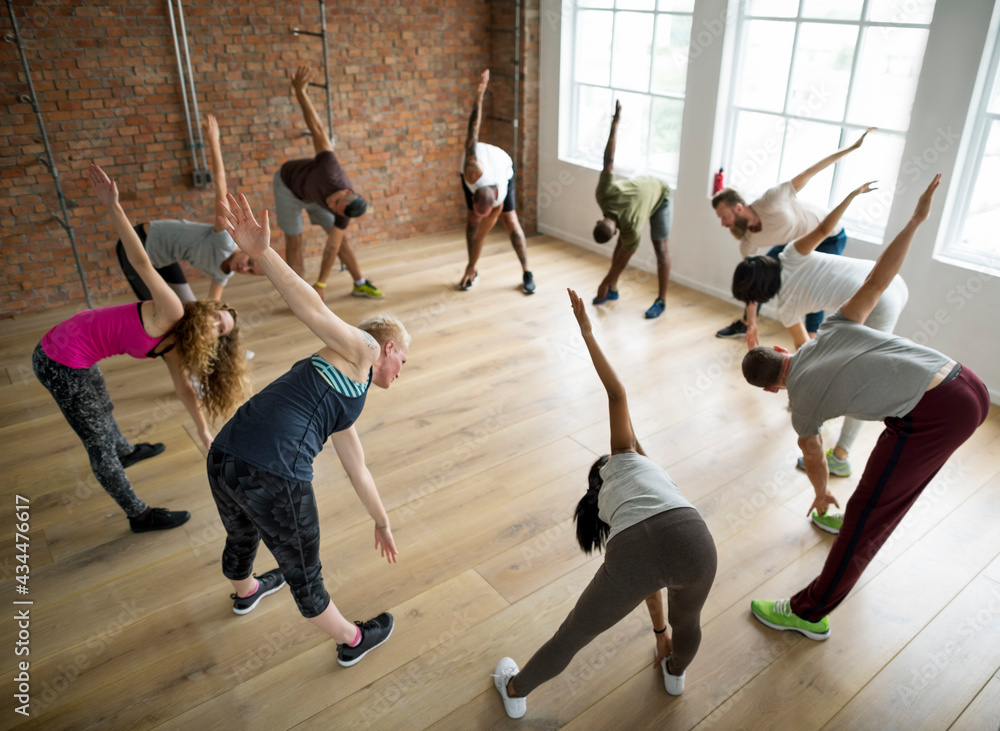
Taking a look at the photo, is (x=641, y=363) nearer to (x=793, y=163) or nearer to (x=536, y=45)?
(x=793, y=163)

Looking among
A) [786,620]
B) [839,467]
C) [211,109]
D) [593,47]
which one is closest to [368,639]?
[786,620]

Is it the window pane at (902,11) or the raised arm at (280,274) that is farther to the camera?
the window pane at (902,11)

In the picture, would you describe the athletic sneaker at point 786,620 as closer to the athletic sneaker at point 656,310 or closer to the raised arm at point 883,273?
the raised arm at point 883,273

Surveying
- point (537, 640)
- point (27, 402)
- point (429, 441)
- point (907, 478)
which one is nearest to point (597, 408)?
point (429, 441)

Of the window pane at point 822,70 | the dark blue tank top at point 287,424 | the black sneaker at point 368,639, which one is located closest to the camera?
the dark blue tank top at point 287,424

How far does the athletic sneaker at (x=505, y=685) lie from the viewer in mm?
2332

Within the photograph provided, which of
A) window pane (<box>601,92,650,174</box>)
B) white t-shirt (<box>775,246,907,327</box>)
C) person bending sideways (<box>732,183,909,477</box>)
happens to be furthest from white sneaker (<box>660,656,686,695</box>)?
window pane (<box>601,92,650,174</box>)

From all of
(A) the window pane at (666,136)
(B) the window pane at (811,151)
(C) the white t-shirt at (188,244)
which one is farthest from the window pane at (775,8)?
(C) the white t-shirt at (188,244)

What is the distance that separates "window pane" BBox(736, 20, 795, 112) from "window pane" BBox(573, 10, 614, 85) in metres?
1.42

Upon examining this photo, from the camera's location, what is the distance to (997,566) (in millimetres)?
2949

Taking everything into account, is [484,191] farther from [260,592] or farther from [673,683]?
[673,683]

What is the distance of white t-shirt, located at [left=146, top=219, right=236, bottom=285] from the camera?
13.3 feet

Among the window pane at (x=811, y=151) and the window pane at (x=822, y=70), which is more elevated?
the window pane at (x=822, y=70)

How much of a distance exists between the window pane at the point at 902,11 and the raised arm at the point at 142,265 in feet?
14.0
